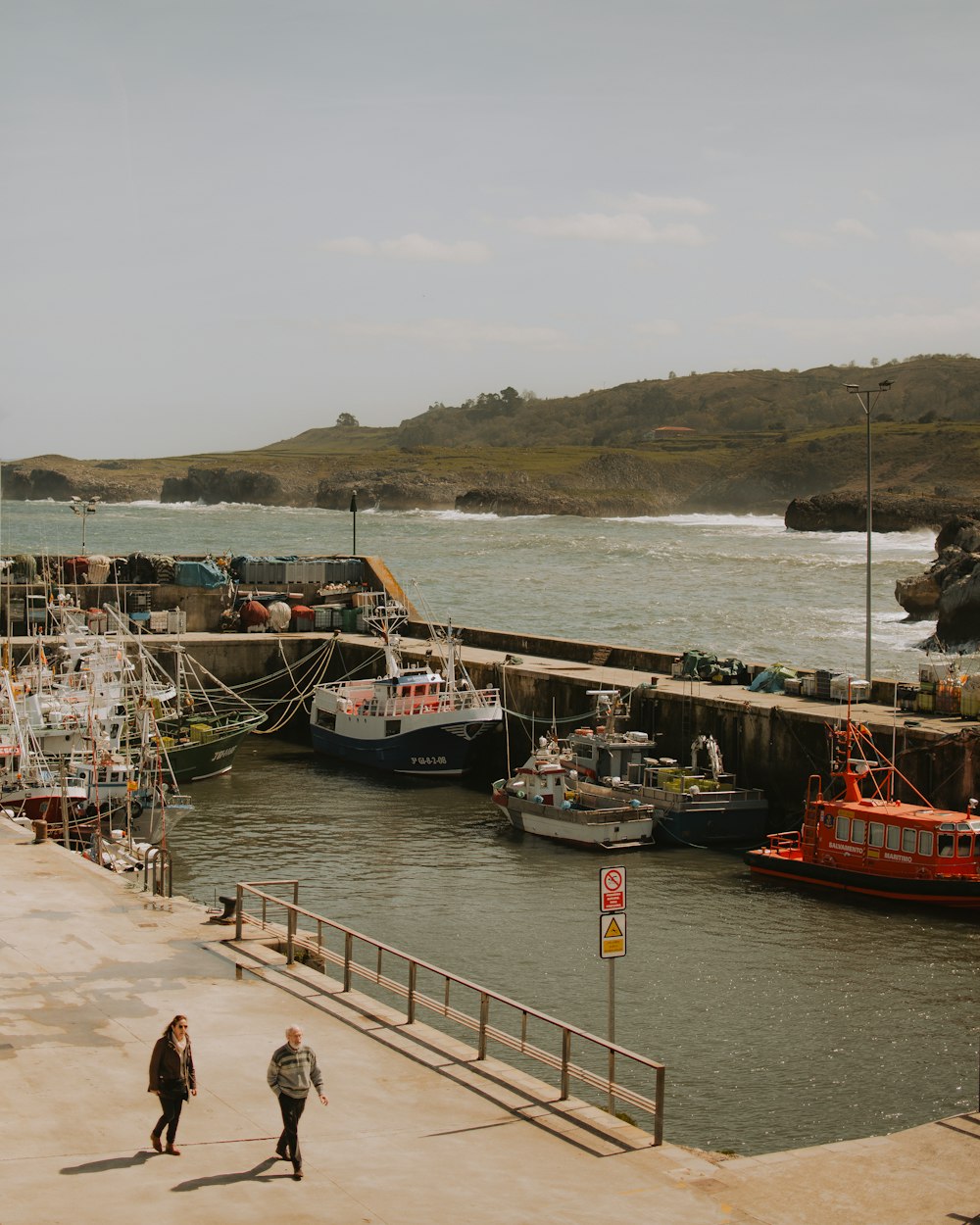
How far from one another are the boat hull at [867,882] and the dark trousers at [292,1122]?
21159mm

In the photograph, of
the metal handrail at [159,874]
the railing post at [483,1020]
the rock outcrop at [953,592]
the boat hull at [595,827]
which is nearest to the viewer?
the railing post at [483,1020]

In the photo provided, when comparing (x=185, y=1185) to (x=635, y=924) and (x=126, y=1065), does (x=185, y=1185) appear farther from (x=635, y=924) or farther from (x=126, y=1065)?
(x=635, y=924)

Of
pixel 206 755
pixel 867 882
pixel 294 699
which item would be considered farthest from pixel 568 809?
pixel 294 699

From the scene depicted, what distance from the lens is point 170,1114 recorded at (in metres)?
14.3

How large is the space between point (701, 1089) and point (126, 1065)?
29.1ft

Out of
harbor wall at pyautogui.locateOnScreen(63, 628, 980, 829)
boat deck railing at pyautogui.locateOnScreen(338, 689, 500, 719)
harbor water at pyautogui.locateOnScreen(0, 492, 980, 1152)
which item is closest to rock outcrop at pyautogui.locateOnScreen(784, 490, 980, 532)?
harbor wall at pyautogui.locateOnScreen(63, 628, 980, 829)

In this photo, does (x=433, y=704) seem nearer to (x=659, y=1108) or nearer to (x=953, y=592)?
(x=659, y=1108)

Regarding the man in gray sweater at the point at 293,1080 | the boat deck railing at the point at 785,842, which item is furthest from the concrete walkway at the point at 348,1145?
the boat deck railing at the point at 785,842

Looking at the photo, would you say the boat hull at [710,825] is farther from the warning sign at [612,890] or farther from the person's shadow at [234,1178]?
the person's shadow at [234,1178]

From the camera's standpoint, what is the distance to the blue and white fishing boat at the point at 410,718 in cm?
4922

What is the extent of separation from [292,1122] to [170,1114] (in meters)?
1.15

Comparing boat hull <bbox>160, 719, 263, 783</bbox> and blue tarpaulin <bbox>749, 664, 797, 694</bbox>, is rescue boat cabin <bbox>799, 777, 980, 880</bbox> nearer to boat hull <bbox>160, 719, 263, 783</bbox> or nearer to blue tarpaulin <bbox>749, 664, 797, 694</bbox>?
blue tarpaulin <bbox>749, 664, 797, 694</bbox>

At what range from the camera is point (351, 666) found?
200 ft

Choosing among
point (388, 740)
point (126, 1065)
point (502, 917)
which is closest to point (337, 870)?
point (502, 917)
